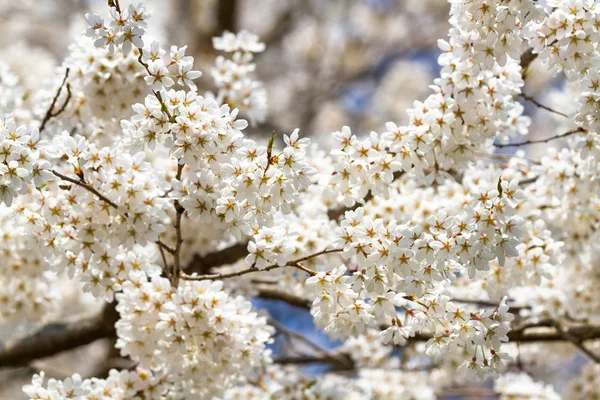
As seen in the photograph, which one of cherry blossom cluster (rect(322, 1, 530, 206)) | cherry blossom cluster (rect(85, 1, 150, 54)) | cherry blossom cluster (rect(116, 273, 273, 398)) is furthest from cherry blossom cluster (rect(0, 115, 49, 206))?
cherry blossom cluster (rect(322, 1, 530, 206))

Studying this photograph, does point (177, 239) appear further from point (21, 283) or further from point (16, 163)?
point (21, 283)

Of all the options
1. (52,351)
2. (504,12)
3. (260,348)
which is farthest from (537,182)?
(52,351)

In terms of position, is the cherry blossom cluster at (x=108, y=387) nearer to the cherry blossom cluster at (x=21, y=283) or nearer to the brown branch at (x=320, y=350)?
the cherry blossom cluster at (x=21, y=283)

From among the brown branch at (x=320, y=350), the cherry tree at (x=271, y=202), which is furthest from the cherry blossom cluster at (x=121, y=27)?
the brown branch at (x=320, y=350)

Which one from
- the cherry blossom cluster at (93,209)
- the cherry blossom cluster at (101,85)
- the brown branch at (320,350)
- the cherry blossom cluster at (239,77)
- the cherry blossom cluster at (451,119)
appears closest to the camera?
the cherry blossom cluster at (93,209)

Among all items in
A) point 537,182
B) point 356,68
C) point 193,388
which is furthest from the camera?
point 356,68

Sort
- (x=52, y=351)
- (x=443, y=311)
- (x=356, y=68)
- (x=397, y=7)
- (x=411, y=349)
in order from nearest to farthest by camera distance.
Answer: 1. (x=443, y=311)
2. (x=52, y=351)
3. (x=411, y=349)
4. (x=356, y=68)
5. (x=397, y=7)

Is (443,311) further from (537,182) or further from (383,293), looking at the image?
(537,182)

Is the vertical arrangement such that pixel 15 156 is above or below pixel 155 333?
above
